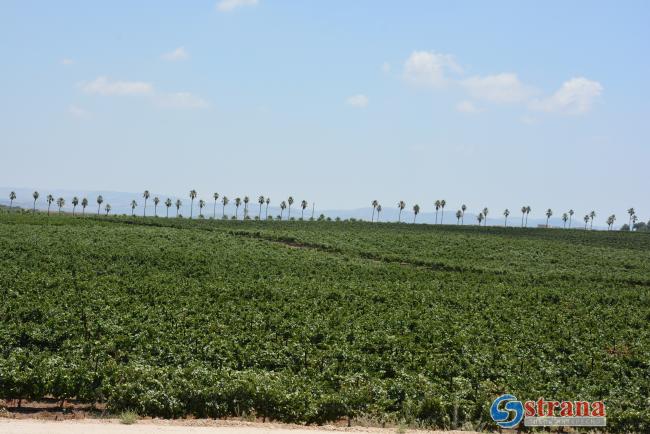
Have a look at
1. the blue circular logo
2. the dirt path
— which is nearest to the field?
the blue circular logo

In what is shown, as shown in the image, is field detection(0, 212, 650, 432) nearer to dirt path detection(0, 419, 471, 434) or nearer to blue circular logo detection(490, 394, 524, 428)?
blue circular logo detection(490, 394, 524, 428)

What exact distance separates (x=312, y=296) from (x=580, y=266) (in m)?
45.5

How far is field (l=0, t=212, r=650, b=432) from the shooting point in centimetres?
2166

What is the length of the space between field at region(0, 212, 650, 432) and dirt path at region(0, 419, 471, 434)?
141cm

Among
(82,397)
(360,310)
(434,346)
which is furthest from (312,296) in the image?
(82,397)

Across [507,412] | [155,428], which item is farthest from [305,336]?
[155,428]

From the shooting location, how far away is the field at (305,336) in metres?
21.7

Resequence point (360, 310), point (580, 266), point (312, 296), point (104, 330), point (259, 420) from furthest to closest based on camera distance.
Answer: point (580, 266) < point (312, 296) < point (360, 310) < point (104, 330) < point (259, 420)

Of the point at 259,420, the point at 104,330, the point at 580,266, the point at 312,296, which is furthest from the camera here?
the point at 580,266

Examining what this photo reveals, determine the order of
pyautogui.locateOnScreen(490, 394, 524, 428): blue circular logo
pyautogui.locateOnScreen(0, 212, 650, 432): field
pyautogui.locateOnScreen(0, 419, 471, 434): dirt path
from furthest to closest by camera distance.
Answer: pyautogui.locateOnScreen(0, 212, 650, 432): field < pyautogui.locateOnScreen(490, 394, 524, 428): blue circular logo < pyautogui.locateOnScreen(0, 419, 471, 434): dirt path

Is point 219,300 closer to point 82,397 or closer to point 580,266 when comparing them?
point 82,397

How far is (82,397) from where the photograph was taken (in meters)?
22.1

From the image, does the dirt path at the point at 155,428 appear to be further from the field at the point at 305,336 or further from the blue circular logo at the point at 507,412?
the blue circular logo at the point at 507,412

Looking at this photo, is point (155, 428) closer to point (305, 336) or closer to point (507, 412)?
point (507, 412)
